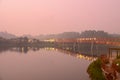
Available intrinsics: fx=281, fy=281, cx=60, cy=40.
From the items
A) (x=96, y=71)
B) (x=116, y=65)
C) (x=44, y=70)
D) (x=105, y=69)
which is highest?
(x=116, y=65)

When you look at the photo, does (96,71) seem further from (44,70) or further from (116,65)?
(44,70)

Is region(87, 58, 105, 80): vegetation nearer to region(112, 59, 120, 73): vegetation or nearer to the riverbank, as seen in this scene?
the riverbank

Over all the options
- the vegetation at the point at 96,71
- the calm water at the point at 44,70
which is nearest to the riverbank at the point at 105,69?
the vegetation at the point at 96,71

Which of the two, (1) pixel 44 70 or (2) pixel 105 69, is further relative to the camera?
(1) pixel 44 70

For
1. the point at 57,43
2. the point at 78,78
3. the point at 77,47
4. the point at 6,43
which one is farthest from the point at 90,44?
the point at 78,78

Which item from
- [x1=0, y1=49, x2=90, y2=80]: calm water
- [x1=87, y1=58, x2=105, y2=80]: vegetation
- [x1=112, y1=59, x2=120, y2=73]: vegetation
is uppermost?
[x1=112, y1=59, x2=120, y2=73]: vegetation

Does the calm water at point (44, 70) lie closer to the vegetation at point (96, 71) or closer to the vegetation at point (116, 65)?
the vegetation at point (96, 71)

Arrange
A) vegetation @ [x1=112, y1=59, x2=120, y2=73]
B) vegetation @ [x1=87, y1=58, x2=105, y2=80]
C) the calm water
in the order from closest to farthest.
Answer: vegetation @ [x1=112, y1=59, x2=120, y2=73]
vegetation @ [x1=87, y1=58, x2=105, y2=80]
the calm water

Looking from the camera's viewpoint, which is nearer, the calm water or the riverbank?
the riverbank

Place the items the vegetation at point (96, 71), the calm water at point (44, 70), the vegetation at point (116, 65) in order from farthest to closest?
1. the calm water at point (44, 70)
2. the vegetation at point (96, 71)
3. the vegetation at point (116, 65)

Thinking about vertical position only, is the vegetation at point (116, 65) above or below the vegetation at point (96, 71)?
above

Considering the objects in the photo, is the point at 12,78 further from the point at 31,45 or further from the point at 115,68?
the point at 31,45

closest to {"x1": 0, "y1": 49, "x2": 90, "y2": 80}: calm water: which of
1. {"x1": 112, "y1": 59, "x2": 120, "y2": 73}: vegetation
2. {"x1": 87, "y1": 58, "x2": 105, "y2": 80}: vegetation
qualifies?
{"x1": 87, "y1": 58, "x2": 105, "y2": 80}: vegetation

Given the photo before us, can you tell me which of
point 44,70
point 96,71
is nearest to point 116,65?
point 96,71
